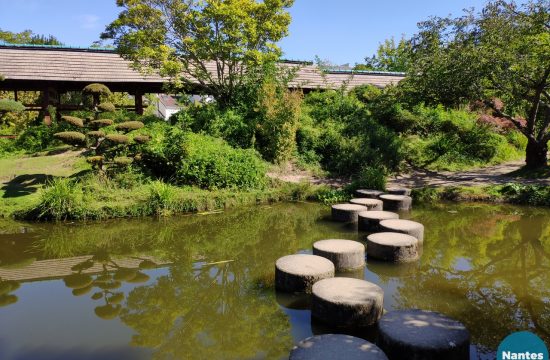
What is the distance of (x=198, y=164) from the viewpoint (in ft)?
42.6

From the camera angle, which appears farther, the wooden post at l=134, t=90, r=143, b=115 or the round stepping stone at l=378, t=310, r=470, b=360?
the wooden post at l=134, t=90, r=143, b=115

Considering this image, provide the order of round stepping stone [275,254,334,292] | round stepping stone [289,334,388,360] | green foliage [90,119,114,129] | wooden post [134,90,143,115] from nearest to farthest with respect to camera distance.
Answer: round stepping stone [289,334,388,360] → round stepping stone [275,254,334,292] → green foliage [90,119,114,129] → wooden post [134,90,143,115]

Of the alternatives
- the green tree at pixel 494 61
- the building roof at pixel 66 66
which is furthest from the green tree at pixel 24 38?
the green tree at pixel 494 61

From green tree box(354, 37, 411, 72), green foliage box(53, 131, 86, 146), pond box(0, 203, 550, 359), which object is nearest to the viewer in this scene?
pond box(0, 203, 550, 359)

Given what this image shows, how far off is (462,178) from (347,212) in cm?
775

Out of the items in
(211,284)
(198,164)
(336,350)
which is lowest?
(211,284)

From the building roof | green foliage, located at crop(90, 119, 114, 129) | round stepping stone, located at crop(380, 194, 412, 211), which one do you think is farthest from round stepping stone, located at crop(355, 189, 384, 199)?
the building roof

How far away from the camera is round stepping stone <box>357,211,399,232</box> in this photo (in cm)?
954

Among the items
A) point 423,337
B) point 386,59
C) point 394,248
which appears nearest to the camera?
point 423,337

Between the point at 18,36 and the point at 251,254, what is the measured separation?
33.6m

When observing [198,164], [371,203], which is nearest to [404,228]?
[371,203]

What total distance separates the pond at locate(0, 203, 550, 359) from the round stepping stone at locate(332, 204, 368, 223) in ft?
1.17

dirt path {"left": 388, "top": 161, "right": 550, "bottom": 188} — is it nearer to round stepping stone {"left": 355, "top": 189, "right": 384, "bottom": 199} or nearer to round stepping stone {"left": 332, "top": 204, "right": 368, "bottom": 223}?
round stepping stone {"left": 355, "top": 189, "right": 384, "bottom": 199}

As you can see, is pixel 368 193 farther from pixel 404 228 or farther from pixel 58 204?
pixel 58 204
